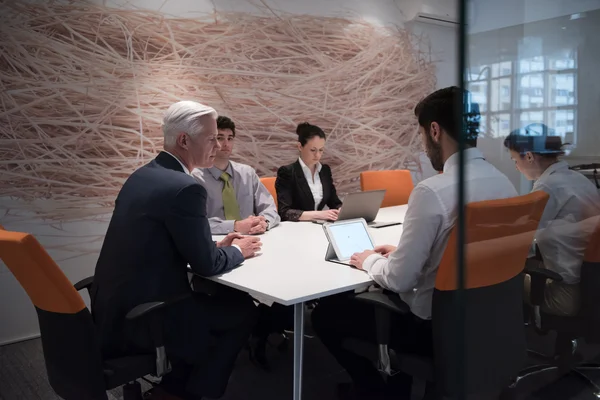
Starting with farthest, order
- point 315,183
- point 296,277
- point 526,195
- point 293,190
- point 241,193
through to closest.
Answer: point 315,183
point 293,190
point 241,193
point 296,277
point 526,195

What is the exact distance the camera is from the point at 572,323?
0.74 meters

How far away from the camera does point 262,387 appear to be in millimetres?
2588

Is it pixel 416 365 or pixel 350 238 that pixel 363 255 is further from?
pixel 416 365

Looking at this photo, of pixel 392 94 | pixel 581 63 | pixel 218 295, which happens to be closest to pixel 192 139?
pixel 218 295

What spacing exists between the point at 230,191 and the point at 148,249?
1.39 m

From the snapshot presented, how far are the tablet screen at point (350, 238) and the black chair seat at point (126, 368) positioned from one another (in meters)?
0.91

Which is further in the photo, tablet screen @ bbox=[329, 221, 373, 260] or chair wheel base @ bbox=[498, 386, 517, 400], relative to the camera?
tablet screen @ bbox=[329, 221, 373, 260]

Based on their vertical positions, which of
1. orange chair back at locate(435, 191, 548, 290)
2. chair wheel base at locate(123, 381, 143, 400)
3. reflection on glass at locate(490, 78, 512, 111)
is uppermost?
reflection on glass at locate(490, 78, 512, 111)

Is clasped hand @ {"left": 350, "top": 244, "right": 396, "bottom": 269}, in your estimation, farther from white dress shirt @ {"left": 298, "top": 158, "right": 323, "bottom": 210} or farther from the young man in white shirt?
white dress shirt @ {"left": 298, "top": 158, "right": 323, "bottom": 210}

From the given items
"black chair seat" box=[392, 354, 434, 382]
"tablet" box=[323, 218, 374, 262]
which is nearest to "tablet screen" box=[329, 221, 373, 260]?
"tablet" box=[323, 218, 374, 262]

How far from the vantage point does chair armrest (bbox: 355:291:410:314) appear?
5.51 feet

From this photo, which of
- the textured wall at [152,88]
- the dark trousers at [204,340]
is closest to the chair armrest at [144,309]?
the dark trousers at [204,340]

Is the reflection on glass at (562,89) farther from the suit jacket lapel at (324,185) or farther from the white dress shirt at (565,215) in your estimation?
the suit jacket lapel at (324,185)

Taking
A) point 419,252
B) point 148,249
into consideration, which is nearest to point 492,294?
point 419,252
